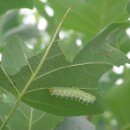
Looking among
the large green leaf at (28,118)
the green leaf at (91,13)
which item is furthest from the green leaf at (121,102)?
the large green leaf at (28,118)

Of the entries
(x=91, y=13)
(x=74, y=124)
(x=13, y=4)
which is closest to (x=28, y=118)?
(x=74, y=124)

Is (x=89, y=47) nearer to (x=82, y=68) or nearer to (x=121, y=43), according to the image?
(x=82, y=68)

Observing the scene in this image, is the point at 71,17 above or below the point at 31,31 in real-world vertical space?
below

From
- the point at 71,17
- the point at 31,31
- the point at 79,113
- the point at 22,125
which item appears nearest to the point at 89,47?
the point at 79,113

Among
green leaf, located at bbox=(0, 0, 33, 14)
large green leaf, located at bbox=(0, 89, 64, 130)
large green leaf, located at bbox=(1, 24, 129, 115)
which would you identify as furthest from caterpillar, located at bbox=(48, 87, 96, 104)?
green leaf, located at bbox=(0, 0, 33, 14)

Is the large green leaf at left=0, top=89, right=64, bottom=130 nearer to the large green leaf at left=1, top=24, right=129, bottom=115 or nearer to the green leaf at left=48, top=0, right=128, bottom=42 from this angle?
the large green leaf at left=1, top=24, right=129, bottom=115

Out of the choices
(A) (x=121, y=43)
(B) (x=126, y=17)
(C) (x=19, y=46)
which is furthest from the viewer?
(A) (x=121, y=43)

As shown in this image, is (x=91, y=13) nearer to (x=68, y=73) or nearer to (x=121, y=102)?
(x=121, y=102)

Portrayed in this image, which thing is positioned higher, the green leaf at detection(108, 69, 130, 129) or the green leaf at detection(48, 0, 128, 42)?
the green leaf at detection(48, 0, 128, 42)
